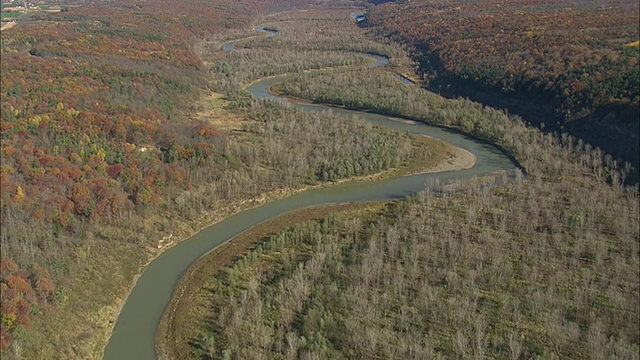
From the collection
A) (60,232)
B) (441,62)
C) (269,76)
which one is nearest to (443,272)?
(60,232)

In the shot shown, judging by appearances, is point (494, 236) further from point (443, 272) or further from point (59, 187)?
point (59, 187)

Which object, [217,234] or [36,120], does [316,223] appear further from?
[36,120]

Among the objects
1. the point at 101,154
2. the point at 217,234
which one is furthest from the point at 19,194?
the point at 217,234

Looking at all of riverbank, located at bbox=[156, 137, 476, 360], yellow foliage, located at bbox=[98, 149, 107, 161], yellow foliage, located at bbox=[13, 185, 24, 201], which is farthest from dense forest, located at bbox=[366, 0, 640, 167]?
yellow foliage, located at bbox=[13, 185, 24, 201]

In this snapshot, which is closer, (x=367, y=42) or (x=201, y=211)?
(x=201, y=211)

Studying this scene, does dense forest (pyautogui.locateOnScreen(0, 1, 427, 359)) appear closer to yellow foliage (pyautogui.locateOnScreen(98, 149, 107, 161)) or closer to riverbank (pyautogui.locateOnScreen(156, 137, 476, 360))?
yellow foliage (pyautogui.locateOnScreen(98, 149, 107, 161))
